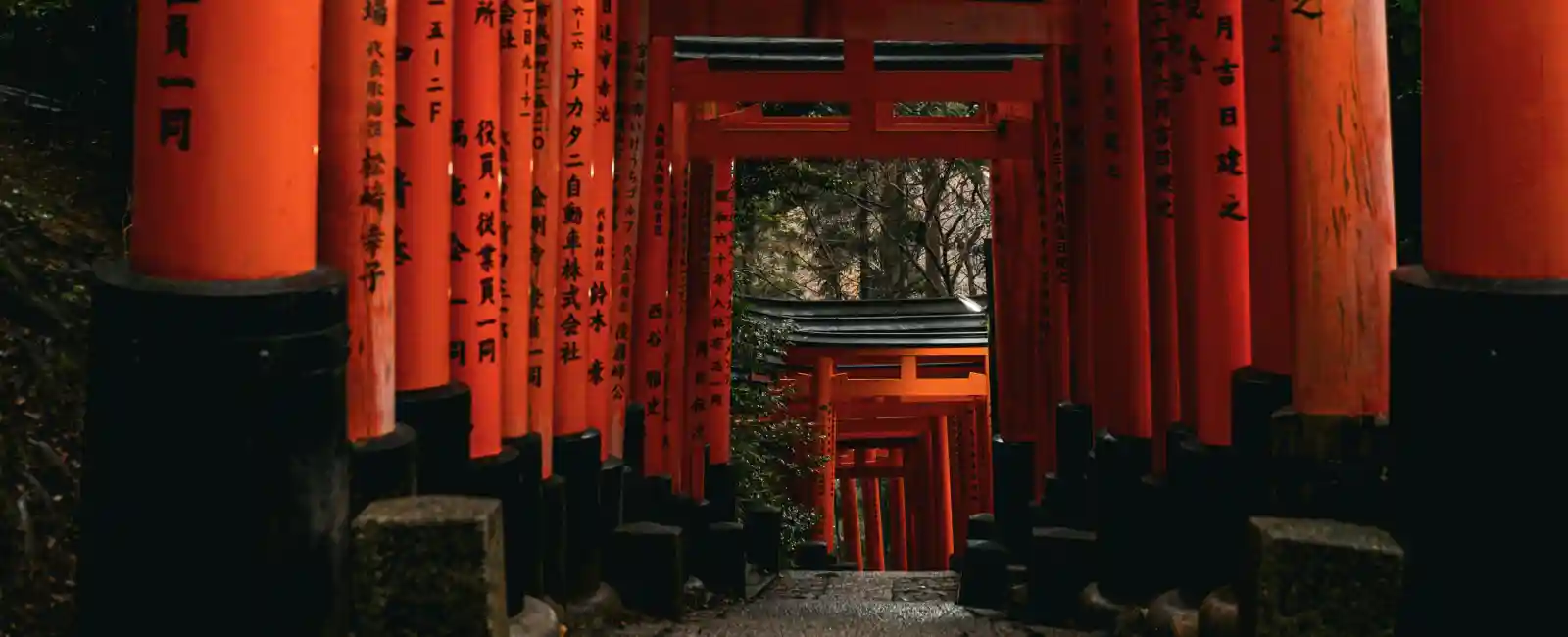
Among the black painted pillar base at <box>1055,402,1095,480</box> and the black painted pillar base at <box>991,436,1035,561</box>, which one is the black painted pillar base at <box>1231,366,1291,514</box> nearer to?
the black painted pillar base at <box>1055,402,1095,480</box>

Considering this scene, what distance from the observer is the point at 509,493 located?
4359mm

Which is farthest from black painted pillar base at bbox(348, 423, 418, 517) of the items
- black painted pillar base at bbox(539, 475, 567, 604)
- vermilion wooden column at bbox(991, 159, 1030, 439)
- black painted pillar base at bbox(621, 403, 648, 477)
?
vermilion wooden column at bbox(991, 159, 1030, 439)

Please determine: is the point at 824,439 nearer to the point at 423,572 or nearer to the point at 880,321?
the point at 880,321

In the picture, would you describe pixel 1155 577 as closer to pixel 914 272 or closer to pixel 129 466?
pixel 129 466

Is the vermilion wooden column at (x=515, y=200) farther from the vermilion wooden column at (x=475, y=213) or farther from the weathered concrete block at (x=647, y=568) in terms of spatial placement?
the weathered concrete block at (x=647, y=568)

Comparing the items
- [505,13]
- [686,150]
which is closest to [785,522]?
[686,150]

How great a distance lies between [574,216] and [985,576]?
17.8 ft

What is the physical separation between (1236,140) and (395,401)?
10.5 ft

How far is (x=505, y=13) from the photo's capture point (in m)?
4.57

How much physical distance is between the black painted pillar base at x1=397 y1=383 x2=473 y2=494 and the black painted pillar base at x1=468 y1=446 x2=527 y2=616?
0.13m

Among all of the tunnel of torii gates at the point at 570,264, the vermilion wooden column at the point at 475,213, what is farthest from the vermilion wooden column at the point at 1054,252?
the vermilion wooden column at the point at 475,213

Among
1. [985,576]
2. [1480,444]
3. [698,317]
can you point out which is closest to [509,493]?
[1480,444]

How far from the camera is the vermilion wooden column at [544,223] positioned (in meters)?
4.91

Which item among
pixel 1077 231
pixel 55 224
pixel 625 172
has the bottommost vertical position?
pixel 55 224
